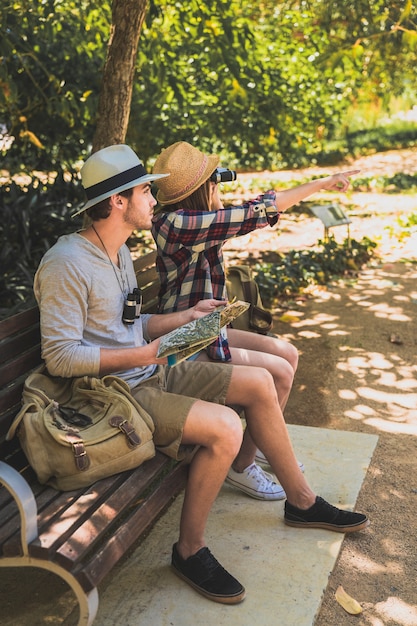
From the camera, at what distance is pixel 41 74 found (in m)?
9.34

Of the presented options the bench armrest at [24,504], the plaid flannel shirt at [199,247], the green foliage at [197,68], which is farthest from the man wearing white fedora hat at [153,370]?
the green foliage at [197,68]

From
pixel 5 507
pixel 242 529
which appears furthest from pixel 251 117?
pixel 5 507

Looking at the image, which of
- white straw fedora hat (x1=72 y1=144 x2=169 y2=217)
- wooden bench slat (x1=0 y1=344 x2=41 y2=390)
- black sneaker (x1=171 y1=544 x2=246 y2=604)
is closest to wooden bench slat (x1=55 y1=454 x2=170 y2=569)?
black sneaker (x1=171 y1=544 x2=246 y2=604)

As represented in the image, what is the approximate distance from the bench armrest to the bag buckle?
45 centimetres

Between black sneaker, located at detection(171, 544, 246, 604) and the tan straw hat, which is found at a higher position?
the tan straw hat

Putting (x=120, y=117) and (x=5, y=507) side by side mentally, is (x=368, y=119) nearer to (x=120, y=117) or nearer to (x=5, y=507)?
(x=120, y=117)

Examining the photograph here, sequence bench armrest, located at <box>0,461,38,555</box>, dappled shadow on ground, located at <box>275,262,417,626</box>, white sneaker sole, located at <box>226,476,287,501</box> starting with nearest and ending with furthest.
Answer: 1. bench armrest, located at <box>0,461,38,555</box>
2. dappled shadow on ground, located at <box>275,262,417,626</box>
3. white sneaker sole, located at <box>226,476,287,501</box>

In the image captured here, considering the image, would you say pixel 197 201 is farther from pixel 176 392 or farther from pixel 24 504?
pixel 24 504

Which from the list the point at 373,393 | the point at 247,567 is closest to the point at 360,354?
the point at 373,393

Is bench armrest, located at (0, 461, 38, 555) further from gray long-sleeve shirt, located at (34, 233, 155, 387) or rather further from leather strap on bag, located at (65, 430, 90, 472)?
gray long-sleeve shirt, located at (34, 233, 155, 387)

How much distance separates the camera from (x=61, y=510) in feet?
8.70

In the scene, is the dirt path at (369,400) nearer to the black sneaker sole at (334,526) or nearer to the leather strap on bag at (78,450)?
the black sneaker sole at (334,526)

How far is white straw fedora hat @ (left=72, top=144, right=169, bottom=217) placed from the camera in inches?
125

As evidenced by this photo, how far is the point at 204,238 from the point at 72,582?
5.65 feet
